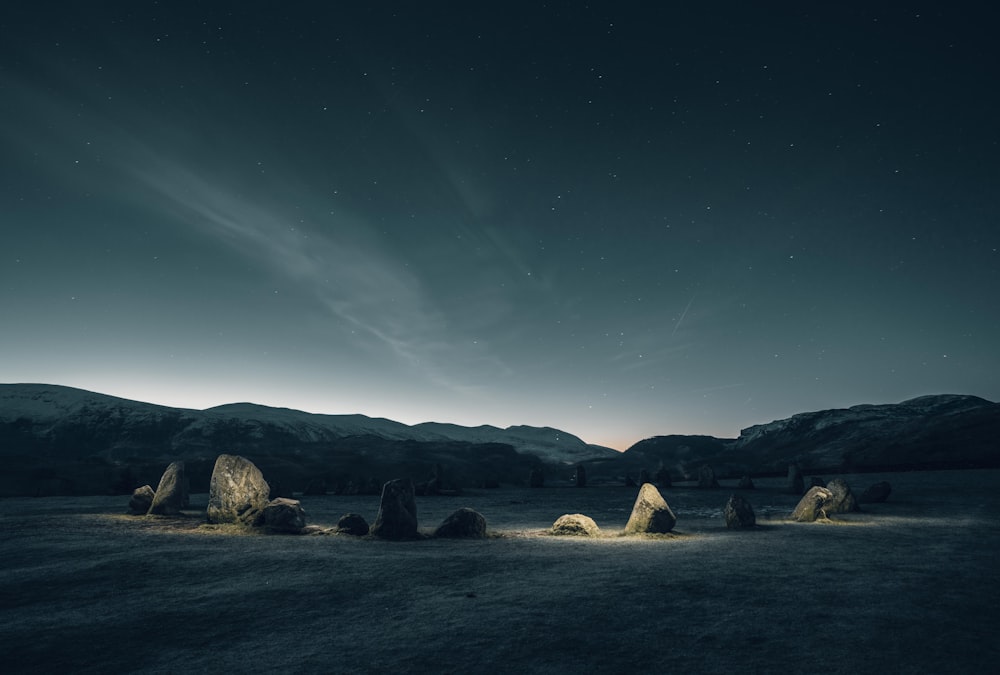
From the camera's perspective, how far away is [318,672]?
5.51 m

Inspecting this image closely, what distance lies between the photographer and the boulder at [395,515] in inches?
677

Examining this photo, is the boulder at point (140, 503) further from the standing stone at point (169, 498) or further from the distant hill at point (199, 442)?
the distant hill at point (199, 442)

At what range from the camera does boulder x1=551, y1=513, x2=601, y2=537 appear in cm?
1794

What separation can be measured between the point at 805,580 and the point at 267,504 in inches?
736

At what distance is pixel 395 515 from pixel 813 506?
16.9m

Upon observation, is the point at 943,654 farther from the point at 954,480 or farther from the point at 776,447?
the point at 776,447

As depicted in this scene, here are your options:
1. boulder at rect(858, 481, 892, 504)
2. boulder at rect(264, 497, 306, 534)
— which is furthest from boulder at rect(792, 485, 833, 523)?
boulder at rect(264, 497, 306, 534)

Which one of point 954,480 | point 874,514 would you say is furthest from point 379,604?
point 954,480

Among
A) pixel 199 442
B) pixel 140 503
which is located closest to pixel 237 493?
pixel 140 503

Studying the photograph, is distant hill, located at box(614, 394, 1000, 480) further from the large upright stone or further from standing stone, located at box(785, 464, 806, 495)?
the large upright stone

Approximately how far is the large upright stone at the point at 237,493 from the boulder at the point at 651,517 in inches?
562

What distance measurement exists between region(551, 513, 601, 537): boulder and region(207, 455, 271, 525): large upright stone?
11.6m

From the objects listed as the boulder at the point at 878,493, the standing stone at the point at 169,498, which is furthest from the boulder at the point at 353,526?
the boulder at the point at 878,493

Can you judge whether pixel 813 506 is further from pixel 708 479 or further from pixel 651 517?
pixel 708 479
